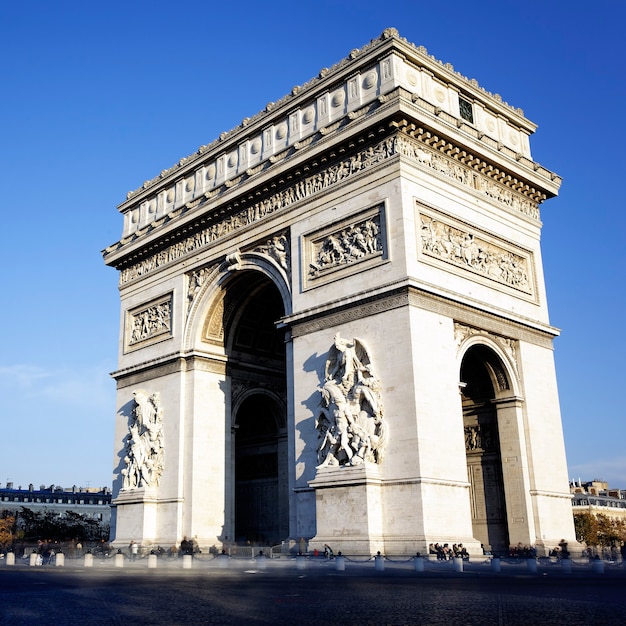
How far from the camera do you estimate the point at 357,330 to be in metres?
22.4

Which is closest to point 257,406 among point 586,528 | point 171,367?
point 171,367

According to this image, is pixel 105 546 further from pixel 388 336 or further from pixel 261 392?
pixel 388 336

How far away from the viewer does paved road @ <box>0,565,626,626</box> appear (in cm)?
796

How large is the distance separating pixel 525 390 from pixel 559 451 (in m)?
2.37

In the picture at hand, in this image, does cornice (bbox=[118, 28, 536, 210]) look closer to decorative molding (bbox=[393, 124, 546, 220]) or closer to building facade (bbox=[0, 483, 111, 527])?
decorative molding (bbox=[393, 124, 546, 220])

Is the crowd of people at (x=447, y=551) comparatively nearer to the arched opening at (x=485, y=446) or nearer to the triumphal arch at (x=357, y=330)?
the triumphal arch at (x=357, y=330)

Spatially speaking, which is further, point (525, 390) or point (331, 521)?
point (525, 390)

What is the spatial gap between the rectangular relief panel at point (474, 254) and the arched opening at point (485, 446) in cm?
248

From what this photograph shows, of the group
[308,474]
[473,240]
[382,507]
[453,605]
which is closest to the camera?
[453,605]

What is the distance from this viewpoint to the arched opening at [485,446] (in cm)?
2367

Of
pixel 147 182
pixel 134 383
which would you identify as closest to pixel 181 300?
pixel 134 383

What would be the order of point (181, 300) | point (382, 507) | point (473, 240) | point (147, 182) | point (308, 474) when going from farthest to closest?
point (147, 182), point (181, 300), point (473, 240), point (308, 474), point (382, 507)

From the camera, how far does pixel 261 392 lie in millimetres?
30609

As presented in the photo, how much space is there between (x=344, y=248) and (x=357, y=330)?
8.80ft
